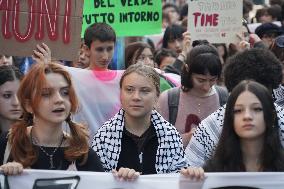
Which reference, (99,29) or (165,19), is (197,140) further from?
(165,19)

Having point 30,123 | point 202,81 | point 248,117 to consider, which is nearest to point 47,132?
point 30,123

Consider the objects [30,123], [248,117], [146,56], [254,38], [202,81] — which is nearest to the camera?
[248,117]

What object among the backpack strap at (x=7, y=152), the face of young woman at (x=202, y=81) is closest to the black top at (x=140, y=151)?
the backpack strap at (x=7, y=152)

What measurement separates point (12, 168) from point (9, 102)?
137cm

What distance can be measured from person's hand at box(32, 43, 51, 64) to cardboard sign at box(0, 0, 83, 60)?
0.04 meters

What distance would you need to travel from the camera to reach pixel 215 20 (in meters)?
8.57

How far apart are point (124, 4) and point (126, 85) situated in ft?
9.43

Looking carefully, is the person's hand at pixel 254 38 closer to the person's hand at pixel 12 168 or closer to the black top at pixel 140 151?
the black top at pixel 140 151

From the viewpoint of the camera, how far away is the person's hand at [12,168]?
4.87m

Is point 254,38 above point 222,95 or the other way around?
above

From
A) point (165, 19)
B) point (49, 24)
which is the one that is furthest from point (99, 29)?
point (165, 19)

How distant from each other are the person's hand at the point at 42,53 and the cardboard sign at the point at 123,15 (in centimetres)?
178

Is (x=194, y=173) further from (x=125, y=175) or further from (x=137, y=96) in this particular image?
(x=137, y=96)

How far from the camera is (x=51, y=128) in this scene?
514 centimetres
